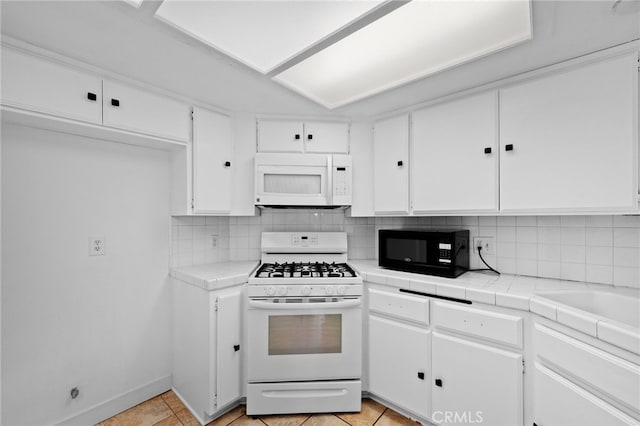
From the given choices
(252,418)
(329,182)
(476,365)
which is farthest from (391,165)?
(252,418)

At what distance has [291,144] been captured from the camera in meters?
2.26

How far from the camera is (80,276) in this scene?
1.73m

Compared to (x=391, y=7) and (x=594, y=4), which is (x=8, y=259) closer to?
(x=391, y=7)

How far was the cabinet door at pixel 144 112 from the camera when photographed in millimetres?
1615

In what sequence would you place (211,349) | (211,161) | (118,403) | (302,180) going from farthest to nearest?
(302,180) < (211,161) < (118,403) < (211,349)

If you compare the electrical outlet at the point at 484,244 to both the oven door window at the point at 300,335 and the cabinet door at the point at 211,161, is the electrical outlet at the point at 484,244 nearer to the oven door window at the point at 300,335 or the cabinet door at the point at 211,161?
the oven door window at the point at 300,335

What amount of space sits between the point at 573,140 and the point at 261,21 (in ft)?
5.79

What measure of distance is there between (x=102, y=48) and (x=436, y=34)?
1.74 meters

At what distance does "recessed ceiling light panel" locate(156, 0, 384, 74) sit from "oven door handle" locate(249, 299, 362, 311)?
1494mm

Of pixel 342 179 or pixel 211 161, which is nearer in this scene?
pixel 211 161

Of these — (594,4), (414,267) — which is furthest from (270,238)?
(594,4)

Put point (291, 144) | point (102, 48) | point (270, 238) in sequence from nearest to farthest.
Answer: point (102, 48) → point (291, 144) → point (270, 238)

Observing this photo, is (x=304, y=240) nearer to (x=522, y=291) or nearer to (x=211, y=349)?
(x=211, y=349)

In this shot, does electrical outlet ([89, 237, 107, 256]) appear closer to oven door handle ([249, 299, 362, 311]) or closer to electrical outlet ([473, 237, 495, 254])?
oven door handle ([249, 299, 362, 311])
